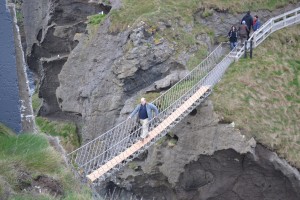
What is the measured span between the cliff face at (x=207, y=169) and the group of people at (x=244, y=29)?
5.06 metres

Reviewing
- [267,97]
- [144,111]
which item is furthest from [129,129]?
[267,97]

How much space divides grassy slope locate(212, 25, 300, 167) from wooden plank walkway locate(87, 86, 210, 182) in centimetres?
114

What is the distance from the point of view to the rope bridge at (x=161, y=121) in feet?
64.0

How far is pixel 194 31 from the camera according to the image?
88.4ft

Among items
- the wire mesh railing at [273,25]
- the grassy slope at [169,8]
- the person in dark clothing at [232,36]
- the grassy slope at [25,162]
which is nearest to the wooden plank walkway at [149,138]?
the wire mesh railing at [273,25]

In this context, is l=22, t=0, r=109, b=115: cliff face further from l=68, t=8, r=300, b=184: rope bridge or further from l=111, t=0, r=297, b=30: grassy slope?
l=68, t=8, r=300, b=184: rope bridge

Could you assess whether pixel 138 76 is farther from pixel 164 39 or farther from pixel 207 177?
pixel 207 177

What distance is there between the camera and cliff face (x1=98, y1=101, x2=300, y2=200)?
21922 mm

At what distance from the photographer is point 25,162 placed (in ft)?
37.4

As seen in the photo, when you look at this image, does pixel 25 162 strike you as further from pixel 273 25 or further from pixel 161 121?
pixel 273 25

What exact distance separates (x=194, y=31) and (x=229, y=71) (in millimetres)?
3526

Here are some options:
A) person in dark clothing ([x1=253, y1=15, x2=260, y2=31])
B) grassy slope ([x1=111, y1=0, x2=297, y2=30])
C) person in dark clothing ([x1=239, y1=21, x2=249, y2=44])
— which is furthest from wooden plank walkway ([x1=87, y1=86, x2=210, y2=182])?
person in dark clothing ([x1=253, y1=15, x2=260, y2=31])

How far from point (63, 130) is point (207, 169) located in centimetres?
927

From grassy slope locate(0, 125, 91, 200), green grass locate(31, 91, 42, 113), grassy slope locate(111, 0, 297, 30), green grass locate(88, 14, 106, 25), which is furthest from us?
green grass locate(31, 91, 42, 113)
